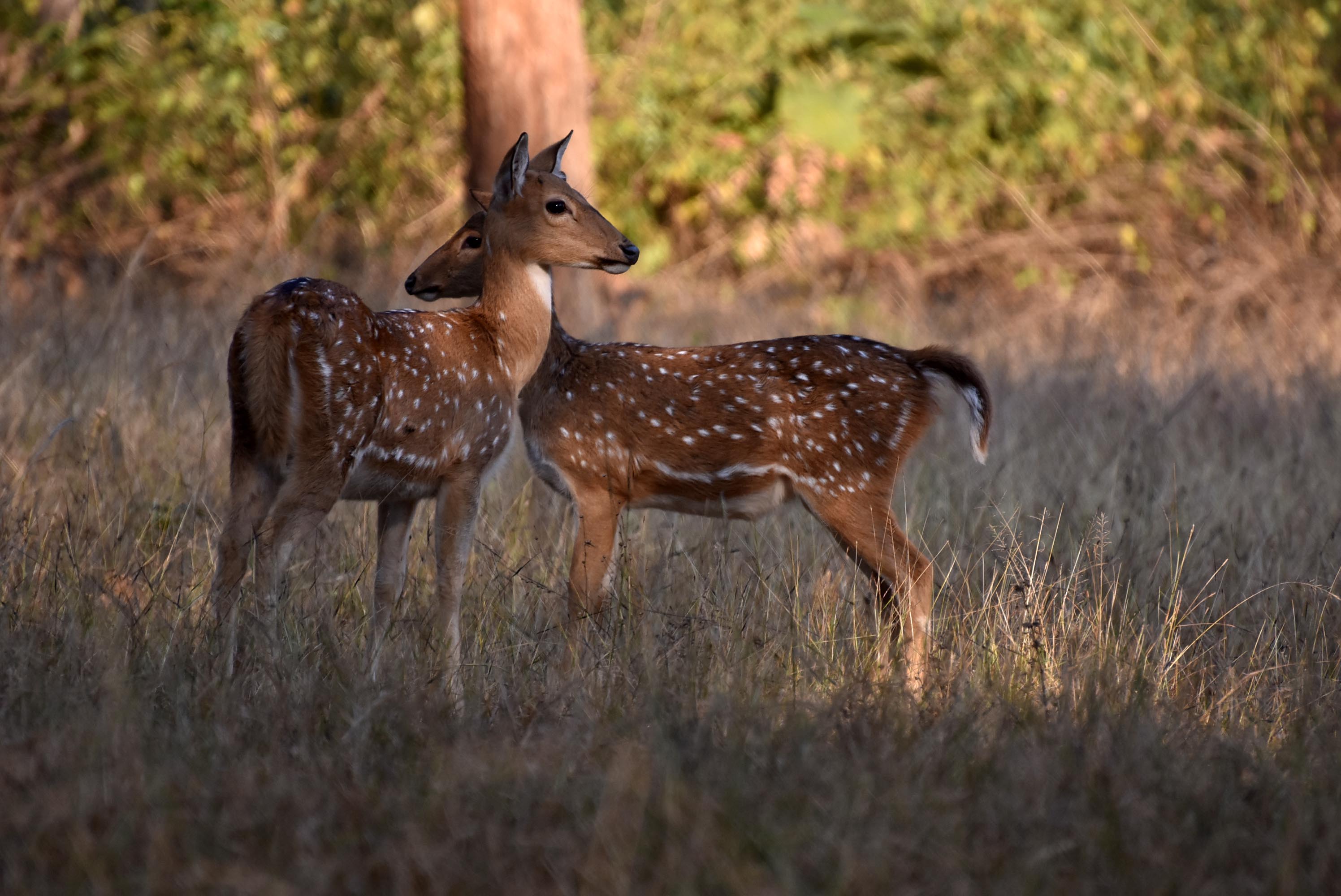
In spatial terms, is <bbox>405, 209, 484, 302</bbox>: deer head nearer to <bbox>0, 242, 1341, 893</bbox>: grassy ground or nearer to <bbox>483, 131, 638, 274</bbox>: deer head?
<bbox>483, 131, 638, 274</bbox>: deer head

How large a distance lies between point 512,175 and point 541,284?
1.38ft

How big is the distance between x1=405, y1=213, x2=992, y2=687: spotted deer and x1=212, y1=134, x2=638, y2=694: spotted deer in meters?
0.33

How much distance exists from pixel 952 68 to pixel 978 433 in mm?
8112

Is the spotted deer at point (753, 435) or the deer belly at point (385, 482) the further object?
the spotted deer at point (753, 435)

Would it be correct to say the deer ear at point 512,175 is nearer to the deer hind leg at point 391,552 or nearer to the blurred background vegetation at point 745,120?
the deer hind leg at point 391,552

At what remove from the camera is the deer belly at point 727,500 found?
17.8ft

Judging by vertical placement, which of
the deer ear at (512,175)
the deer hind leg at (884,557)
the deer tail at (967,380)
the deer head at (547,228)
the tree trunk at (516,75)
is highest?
the tree trunk at (516,75)

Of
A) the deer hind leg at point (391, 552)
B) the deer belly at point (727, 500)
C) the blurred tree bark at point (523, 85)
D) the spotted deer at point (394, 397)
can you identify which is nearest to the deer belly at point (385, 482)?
the spotted deer at point (394, 397)

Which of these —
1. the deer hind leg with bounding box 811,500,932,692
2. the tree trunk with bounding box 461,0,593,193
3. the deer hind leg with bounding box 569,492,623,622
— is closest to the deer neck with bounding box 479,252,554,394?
the deer hind leg with bounding box 569,492,623,622

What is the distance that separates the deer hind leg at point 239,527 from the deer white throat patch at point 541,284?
1.43 m

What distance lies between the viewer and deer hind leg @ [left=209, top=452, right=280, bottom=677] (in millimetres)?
4340

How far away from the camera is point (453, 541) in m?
4.80

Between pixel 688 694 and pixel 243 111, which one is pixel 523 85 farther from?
pixel 688 694

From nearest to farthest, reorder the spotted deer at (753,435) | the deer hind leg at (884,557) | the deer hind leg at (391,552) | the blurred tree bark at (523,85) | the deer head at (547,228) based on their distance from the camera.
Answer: the deer hind leg at (391,552) < the deer hind leg at (884,557) < the spotted deer at (753,435) < the deer head at (547,228) < the blurred tree bark at (523,85)
